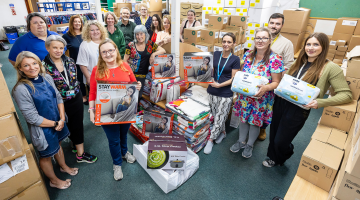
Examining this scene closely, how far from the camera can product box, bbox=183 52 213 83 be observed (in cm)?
208

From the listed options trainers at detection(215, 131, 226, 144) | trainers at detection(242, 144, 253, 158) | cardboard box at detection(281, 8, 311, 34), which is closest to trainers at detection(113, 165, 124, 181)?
trainers at detection(215, 131, 226, 144)

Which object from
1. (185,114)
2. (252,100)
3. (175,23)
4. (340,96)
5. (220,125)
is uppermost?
(175,23)

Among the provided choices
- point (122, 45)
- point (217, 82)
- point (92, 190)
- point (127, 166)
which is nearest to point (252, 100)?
point (217, 82)

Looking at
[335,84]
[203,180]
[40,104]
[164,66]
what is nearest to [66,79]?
[40,104]

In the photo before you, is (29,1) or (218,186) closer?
(218,186)

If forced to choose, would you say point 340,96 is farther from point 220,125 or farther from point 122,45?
point 122,45

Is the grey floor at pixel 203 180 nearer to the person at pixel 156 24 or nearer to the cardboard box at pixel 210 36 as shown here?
the cardboard box at pixel 210 36

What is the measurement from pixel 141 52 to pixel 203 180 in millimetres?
1618

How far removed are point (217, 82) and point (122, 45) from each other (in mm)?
1766

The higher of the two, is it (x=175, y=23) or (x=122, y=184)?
(x=175, y=23)

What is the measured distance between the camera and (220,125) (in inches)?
98.5

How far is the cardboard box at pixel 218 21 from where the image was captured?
10.8ft

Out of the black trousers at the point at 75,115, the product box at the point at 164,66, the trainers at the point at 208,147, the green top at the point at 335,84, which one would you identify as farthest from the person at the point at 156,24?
the green top at the point at 335,84

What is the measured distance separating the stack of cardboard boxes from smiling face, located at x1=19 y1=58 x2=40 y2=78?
0.51 feet
